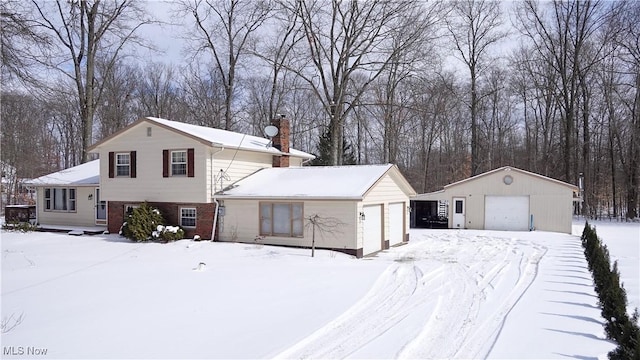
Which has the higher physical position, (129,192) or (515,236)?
(129,192)

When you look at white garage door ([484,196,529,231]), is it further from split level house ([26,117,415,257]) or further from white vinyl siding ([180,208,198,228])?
white vinyl siding ([180,208,198,228])

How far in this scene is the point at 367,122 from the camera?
39625mm

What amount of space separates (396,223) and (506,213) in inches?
376

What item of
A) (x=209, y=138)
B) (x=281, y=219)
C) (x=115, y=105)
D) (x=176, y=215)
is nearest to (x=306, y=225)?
(x=281, y=219)

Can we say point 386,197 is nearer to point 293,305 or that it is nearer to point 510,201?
point 293,305

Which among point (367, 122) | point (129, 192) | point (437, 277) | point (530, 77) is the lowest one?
point (437, 277)

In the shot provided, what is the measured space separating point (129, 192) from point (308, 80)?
547 inches

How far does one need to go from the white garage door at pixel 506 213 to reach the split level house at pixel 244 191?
26.1 ft

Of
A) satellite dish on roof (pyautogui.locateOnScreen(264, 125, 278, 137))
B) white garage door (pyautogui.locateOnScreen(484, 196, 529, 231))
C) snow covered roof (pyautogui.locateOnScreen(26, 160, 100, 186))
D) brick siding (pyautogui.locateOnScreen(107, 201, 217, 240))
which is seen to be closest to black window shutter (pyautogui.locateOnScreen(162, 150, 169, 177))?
brick siding (pyautogui.locateOnScreen(107, 201, 217, 240))

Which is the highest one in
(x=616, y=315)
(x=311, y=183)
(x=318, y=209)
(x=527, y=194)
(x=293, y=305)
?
(x=311, y=183)

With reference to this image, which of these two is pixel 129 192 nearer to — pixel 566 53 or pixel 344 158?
pixel 344 158

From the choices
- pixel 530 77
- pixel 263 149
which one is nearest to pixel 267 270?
pixel 263 149

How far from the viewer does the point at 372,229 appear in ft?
55.2

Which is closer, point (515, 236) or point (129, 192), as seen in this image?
point (129, 192)
